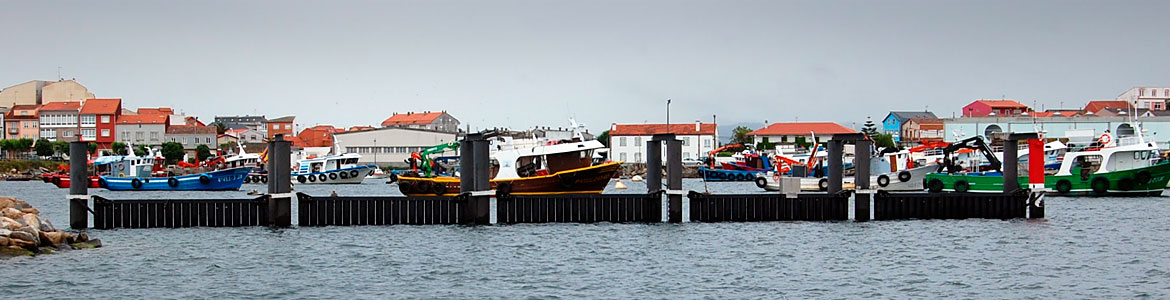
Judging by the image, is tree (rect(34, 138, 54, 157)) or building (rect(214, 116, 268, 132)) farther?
building (rect(214, 116, 268, 132))

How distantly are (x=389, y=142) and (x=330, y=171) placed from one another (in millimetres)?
34661

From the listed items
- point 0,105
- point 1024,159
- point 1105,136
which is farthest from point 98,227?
point 0,105

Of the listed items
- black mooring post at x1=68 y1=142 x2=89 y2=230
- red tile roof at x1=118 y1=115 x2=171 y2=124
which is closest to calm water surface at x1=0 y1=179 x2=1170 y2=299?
black mooring post at x1=68 y1=142 x2=89 y2=230

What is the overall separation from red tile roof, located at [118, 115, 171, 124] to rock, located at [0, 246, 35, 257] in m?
115

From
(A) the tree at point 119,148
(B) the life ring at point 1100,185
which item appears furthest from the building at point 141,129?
(B) the life ring at point 1100,185

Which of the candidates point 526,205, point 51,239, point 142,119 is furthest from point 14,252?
point 142,119

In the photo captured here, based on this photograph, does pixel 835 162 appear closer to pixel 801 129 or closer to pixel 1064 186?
pixel 1064 186

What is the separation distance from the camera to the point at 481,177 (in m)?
30.9

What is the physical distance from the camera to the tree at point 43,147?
400 feet

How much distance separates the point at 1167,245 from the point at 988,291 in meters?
10.3

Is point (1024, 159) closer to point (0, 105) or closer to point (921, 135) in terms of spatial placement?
point (921, 135)

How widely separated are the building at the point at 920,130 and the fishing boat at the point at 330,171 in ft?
196

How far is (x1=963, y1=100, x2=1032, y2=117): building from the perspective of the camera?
135075 millimetres

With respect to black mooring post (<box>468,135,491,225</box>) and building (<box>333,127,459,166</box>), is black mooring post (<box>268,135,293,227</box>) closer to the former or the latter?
black mooring post (<box>468,135,491,225</box>)
